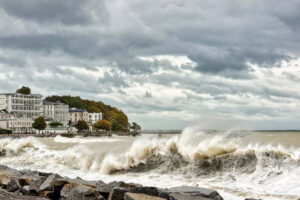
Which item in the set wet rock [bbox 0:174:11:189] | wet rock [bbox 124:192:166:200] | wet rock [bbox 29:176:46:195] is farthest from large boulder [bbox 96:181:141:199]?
wet rock [bbox 0:174:11:189]

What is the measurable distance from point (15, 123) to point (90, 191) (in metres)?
135

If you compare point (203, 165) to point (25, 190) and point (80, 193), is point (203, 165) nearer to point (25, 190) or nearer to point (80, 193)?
point (80, 193)

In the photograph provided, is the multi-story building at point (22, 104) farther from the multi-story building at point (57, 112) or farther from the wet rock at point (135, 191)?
the wet rock at point (135, 191)

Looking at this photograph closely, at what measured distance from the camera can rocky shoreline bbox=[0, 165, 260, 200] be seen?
9.11m

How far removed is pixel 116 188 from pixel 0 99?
161379 millimetres

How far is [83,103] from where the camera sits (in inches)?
7697

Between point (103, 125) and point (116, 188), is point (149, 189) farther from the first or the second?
point (103, 125)

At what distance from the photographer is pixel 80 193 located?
34.0 feet

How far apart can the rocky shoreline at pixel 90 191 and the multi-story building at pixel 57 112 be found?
518 feet

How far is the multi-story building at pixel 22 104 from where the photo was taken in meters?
157

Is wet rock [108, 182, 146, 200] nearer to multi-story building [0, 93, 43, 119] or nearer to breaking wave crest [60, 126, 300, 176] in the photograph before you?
breaking wave crest [60, 126, 300, 176]

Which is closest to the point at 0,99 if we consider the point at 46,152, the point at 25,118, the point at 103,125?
the point at 25,118

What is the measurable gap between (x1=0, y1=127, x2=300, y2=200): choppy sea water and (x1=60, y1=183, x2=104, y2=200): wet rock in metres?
3.14

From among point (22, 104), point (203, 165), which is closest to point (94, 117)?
point (22, 104)
